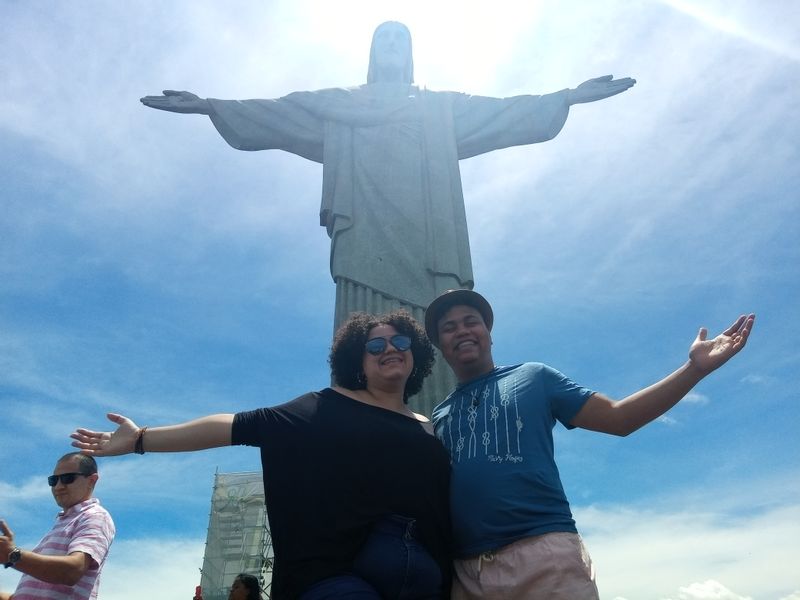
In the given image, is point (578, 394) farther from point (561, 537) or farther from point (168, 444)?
point (168, 444)

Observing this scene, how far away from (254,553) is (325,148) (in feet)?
38.3

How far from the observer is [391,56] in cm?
827

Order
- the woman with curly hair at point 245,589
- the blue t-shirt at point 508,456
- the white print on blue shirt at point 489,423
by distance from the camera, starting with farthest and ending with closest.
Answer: the woman with curly hair at point 245,589 < the white print on blue shirt at point 489,423 < the blue t-shirt at point 508,456

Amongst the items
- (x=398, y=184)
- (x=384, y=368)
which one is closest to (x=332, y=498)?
(x=384, y=368)

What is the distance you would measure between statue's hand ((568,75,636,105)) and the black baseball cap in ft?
16.4

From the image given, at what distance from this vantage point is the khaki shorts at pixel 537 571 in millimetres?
2264

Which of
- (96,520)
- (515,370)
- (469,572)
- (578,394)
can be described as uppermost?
(515,370)

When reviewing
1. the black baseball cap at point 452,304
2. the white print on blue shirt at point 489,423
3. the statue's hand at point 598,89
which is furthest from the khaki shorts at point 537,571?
the statue's hand at point 598,89

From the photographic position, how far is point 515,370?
287 cm

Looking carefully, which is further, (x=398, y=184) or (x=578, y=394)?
(x=398, y=184)

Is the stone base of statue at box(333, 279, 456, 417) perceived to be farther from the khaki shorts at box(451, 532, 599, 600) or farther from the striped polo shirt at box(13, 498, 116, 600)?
the khaki shorts at box(451, 532, 599, 600)

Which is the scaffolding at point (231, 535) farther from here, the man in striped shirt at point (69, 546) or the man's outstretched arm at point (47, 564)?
the man's outstretched arm at point (47, 564)

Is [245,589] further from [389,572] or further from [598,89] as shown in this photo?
[598,89]

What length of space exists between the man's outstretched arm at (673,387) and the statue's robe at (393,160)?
9.59ft
